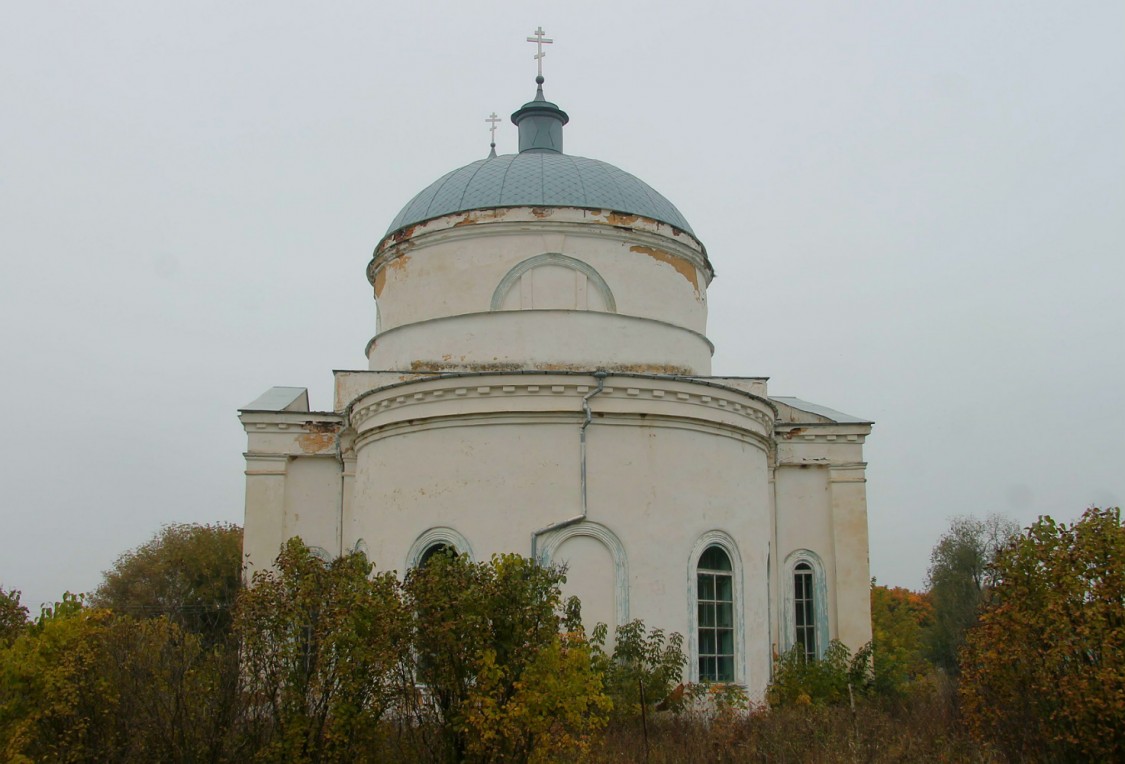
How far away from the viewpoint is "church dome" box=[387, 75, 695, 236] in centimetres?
1748

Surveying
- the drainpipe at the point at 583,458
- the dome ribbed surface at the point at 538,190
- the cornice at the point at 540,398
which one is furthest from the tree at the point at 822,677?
the dome ribbed surface at the point at 538,190

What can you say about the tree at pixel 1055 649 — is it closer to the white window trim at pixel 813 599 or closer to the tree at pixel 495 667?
the tree at pixel 495 667

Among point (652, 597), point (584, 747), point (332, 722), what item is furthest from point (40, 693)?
point (652, 597)

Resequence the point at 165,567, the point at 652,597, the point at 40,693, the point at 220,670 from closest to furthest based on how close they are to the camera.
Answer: the point at 220,670 < the point at 40,693 < the point at 652,597 < the point at 165,567

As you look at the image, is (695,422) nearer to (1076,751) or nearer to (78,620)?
(1076,751)

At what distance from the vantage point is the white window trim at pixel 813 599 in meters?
17.2

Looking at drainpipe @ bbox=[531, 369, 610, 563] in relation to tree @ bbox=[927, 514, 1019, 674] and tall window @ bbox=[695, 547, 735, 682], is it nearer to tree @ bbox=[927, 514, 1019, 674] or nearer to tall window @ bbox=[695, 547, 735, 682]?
tall window @ bbox=[695, 547, 735, 682]

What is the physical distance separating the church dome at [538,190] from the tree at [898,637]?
7.83m

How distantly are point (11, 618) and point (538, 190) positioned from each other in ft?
32.8

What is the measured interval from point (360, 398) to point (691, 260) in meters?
6.29

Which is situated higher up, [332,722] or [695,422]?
[695,422]

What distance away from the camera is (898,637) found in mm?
37938

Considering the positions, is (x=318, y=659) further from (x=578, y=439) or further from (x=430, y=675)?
(x=578, y=439)

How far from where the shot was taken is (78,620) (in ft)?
34.2
